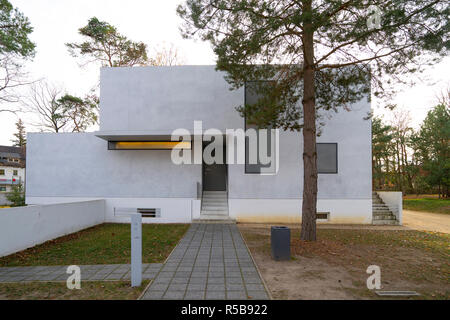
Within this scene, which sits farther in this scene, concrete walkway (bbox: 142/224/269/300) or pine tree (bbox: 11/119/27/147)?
pine tree (bbox: 11/119/27/147)

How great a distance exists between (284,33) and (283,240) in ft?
18.5

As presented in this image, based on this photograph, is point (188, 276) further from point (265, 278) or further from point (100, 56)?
point (100, 56)

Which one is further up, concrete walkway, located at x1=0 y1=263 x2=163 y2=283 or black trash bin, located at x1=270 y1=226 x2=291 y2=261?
black trash bin, located at x1=270 y1=226 x2=291 y2=261

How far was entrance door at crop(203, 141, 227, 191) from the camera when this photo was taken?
12.5 metres

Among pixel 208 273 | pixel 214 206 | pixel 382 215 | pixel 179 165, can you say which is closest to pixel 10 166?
pixel 179 165

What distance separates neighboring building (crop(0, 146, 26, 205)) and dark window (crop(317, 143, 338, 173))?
52.6m

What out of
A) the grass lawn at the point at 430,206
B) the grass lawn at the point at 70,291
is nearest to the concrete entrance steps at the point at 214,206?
the grass lawn at the point at 70,291

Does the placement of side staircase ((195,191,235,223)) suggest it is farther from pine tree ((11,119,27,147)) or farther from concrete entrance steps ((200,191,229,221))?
pine tree ((11,119,27,147))

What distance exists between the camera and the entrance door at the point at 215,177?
41.0 ft

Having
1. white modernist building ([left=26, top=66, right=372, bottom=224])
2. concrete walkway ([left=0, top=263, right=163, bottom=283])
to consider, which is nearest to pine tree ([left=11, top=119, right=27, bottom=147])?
white modernist building ([left=26, top=66, right=372, bottom=224])

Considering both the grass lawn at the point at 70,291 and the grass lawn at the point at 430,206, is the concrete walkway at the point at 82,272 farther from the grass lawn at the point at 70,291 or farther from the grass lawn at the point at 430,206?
the grass lawn at the point at 430,206

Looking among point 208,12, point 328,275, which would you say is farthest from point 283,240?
point 208,12
